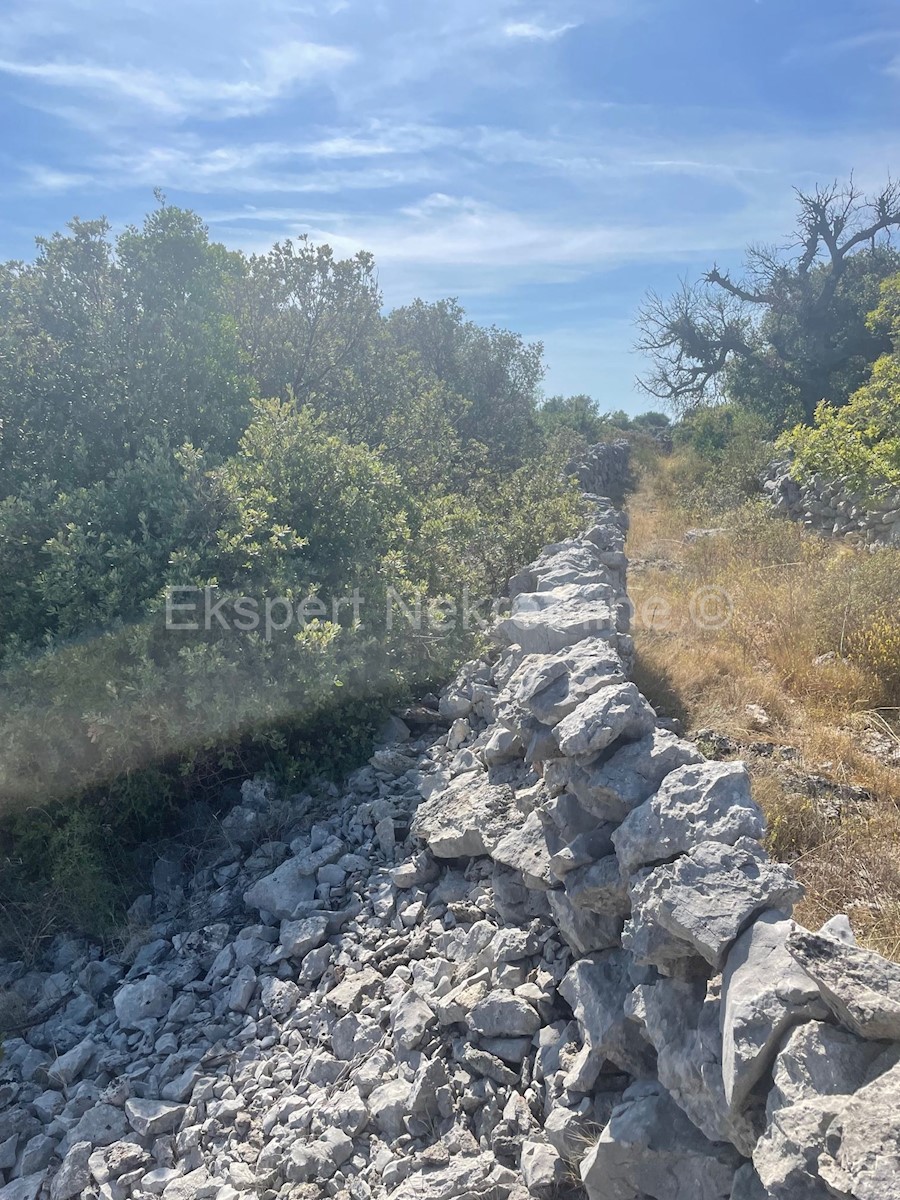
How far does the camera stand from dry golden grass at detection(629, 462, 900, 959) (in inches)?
148

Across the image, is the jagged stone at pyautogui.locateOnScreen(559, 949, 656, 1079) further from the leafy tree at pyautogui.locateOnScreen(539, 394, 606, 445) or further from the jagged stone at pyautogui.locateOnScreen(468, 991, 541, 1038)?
the leafy tree at pyautogui.locateOnScreen(539, 394, 606, 445)

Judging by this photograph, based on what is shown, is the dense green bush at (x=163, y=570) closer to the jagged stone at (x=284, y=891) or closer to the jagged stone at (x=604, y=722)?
the jagged stone at (x=284, y=891)

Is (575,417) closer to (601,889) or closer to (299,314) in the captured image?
(299,314)

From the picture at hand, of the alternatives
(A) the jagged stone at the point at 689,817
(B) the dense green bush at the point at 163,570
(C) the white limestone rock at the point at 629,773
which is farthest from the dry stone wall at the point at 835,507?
(A) the jagged stone at the point at 689,817

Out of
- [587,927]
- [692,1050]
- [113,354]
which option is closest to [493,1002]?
[587,927]

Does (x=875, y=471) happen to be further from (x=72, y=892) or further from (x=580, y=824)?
(x=72, y=892)

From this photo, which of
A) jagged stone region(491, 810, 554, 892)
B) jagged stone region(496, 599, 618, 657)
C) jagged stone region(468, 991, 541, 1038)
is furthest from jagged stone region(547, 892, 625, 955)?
jagged stone region(496, 599, 618, 657)

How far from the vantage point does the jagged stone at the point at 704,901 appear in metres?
2.30

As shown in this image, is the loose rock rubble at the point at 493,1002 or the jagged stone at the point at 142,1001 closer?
the loose rock rubble at the point at 493,1002

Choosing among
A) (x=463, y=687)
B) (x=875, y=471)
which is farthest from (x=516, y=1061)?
(x=875, y=471)

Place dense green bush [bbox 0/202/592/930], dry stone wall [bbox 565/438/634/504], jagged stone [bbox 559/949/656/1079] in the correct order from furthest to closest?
dry stone wall [bbox 565/438/634/504]
dense green bush [bbox 0/202/592/930]
jagged stone [bbox 559/949/656/1079]

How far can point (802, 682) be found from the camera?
589cm

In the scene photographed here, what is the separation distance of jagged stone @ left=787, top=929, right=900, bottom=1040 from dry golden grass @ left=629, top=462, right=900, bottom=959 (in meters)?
1.55

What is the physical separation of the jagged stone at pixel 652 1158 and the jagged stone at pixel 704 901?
42 centimetres
